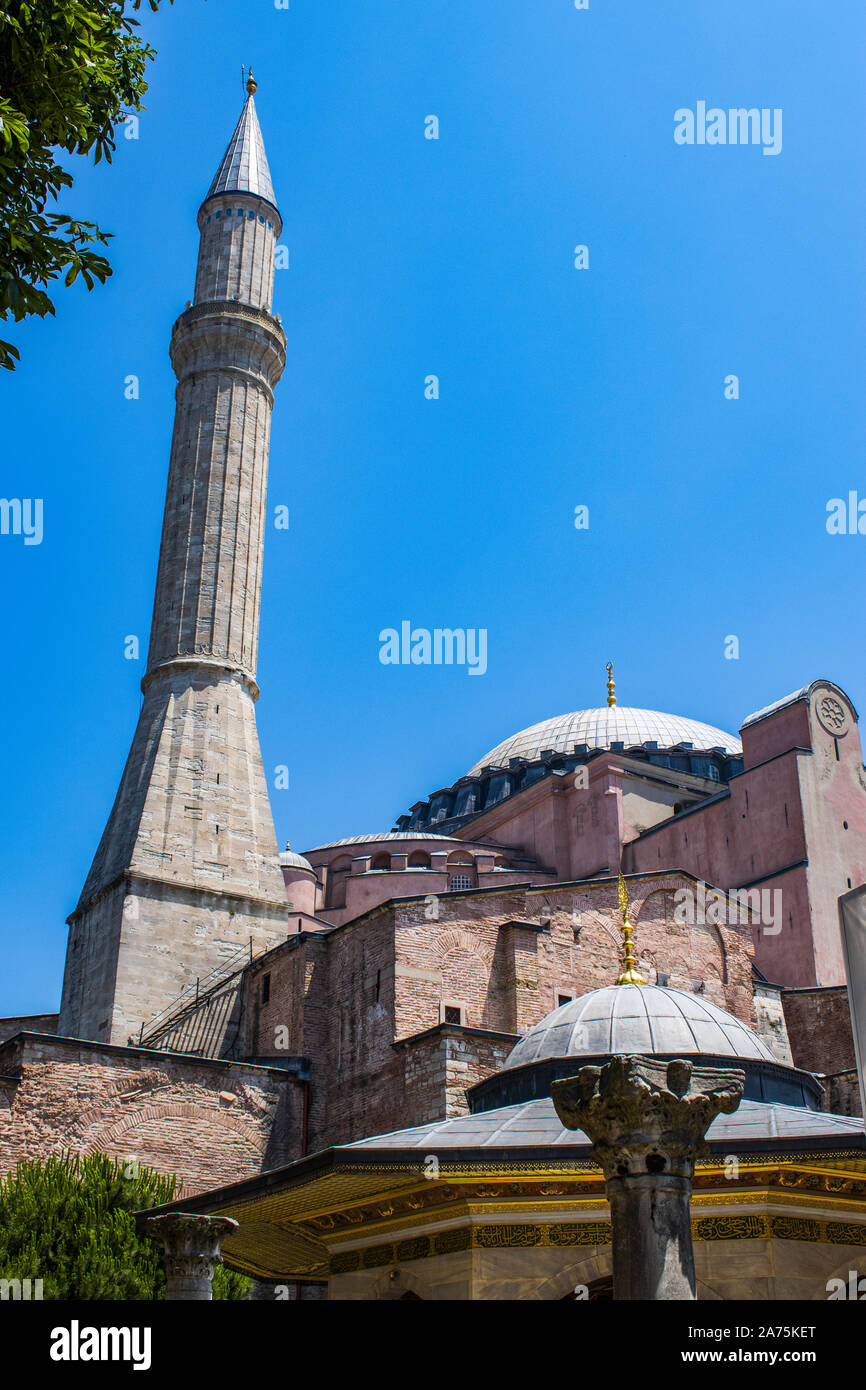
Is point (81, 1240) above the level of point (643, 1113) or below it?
below

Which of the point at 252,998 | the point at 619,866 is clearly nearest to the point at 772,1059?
the point at 252,998

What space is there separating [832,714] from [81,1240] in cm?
1724

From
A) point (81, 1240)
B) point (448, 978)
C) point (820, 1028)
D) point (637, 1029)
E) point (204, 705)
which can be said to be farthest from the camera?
point (204, 705)

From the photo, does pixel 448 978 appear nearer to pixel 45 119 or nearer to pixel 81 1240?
pixel 81 1240

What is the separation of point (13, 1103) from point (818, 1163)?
1121 cm

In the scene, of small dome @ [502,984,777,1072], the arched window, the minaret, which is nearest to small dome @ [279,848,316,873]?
the arched window

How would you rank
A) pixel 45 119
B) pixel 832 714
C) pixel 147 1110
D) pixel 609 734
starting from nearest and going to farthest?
pixel 45 119 → pixel 147 1110 → pixel 832 714 → pixel 609 734

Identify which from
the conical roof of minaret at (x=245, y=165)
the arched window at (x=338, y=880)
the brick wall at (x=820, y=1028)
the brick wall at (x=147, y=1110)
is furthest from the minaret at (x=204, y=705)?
the brick wall at (x=820, y=1028)

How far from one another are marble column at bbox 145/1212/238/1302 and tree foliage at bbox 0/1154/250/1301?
12.3ft

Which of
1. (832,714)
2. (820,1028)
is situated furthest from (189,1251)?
(832,714)

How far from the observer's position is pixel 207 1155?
59.8 feet

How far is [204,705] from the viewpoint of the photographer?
2586cm

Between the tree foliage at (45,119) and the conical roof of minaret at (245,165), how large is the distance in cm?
2524
